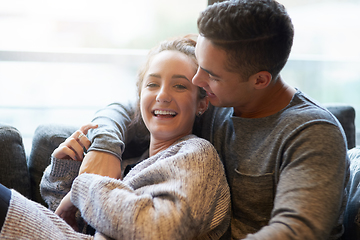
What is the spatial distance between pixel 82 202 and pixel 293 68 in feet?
7.36

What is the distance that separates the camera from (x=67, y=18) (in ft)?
8.27

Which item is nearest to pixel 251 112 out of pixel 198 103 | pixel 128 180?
pixel 198 103

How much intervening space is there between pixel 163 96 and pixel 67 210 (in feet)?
1.99

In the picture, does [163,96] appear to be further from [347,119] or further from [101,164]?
[347,119]

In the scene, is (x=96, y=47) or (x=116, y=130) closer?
(x=116, y=130)

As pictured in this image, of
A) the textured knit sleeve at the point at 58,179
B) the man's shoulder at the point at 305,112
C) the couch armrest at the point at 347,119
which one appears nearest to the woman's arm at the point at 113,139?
the textured knit sleeve at the point at 58,179

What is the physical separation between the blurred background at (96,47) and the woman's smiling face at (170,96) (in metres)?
0.99

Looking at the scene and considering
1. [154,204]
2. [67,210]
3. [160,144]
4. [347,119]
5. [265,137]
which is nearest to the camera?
[154,204]

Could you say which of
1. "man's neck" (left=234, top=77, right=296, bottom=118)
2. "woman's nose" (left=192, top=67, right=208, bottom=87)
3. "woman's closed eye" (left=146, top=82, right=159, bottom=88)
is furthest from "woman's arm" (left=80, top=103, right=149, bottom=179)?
"man's neck" (left=234, top=77, right=296, bottom=118)

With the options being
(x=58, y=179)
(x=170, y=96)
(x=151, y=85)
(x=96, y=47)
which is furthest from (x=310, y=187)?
(x=96, y=47)

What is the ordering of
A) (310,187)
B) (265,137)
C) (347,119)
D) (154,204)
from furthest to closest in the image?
(347,119), (265,137), (154,204), (310,187)

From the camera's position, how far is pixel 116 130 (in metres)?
1.46

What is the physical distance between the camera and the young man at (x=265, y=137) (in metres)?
0.90

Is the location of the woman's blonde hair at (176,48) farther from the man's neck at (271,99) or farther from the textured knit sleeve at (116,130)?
the man's neck at (271,99)
